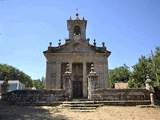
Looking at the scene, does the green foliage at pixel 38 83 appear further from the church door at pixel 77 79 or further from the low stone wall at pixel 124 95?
the low stone wall at pixel 124 95

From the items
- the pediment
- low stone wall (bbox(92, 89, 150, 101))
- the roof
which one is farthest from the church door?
low stone wall (bbox(92, 89, 150, 101))


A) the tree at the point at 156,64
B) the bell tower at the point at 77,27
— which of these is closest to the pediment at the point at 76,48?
the bell tower at the point at 77,27

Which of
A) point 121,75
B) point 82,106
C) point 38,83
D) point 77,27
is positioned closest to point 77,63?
point 77,27

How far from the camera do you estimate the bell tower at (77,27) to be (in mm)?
33188

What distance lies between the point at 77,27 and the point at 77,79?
23.1 feet

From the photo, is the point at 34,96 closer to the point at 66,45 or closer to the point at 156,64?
the point at 66,45

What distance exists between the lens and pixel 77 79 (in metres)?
31.0

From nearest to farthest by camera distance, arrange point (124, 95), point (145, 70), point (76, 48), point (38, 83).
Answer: point (124, 95) < point (76, 48) < point (145, 70) < point (38, 83)

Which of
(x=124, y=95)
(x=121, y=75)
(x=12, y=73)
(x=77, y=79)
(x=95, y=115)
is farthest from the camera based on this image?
(x=12, y=73)

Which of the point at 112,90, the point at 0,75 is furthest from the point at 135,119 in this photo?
the point at 0,75

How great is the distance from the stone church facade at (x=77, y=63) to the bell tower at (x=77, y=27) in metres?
1.08

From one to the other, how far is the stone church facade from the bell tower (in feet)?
3.54

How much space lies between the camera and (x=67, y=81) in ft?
76.6

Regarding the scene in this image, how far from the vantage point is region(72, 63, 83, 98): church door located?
3027 cm
